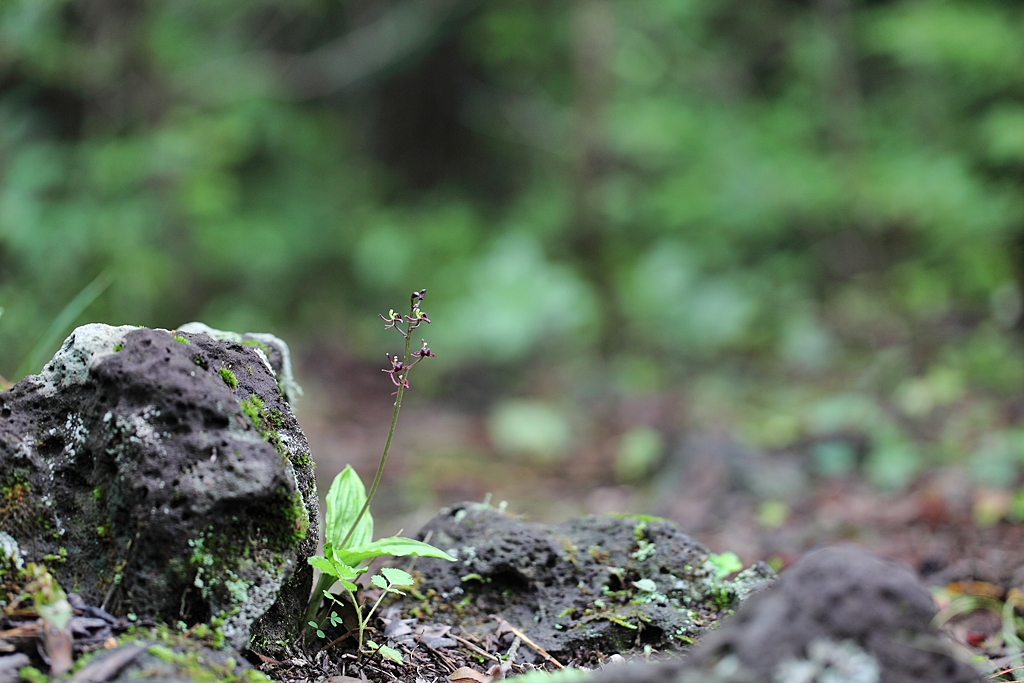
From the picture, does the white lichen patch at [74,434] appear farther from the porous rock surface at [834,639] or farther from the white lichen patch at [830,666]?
the white lichen patch at [830,666]

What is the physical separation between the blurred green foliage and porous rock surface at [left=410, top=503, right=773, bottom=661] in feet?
9.56

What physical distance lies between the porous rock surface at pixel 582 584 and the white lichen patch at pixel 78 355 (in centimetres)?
101

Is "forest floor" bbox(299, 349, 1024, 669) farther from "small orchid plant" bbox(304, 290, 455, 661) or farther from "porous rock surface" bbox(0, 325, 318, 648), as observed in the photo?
"porous rock surface" bbox(0, 325, 318, 648)

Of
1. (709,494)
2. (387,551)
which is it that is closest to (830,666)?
(387,551)

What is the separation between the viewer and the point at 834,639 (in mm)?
1230

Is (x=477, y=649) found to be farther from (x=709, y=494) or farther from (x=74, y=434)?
(x=709, y=494)

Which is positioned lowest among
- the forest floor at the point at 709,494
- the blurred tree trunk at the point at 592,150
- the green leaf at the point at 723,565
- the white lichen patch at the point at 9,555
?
the white lichen patch at the point at 9,555

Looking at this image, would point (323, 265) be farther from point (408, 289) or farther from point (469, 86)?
point (469, 86)

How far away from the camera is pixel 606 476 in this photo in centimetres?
565

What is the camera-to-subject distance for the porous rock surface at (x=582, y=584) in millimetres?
2020

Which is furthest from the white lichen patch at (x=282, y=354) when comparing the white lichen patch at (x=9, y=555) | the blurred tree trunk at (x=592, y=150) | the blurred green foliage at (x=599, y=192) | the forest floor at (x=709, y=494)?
→ the blurred tree trunk at (x=592, y=150)

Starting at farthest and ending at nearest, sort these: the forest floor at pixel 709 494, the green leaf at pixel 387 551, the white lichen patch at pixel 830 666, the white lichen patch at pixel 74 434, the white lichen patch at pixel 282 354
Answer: the forest floor at pixel 709 494 → the white lichen patch at pixel 282 354 → the green leaf at pixel 387 551 → the white lichen patch at pixel 74 434 → the white lichen patch at pixel 830 666

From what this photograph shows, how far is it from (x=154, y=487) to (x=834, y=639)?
118 cm

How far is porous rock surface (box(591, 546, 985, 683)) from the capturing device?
47.8 inches
